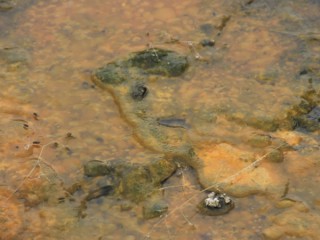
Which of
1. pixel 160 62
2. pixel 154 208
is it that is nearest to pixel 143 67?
pixel 160 62

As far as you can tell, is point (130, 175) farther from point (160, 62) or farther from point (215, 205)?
point (160, 62)

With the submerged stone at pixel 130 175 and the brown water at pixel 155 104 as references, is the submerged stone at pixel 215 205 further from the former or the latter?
the submerged stone at pixel 130 175

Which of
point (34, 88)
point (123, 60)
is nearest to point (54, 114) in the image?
point (34, 88)

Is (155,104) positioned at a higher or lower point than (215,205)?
higher

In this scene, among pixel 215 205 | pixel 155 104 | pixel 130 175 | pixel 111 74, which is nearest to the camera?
pixel 215 205

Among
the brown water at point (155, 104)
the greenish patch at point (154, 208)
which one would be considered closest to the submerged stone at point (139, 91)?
the brown water at point (155, 104)

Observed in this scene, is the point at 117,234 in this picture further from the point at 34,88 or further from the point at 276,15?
the point at 276,15

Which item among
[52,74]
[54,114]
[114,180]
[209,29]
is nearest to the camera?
[114,180]

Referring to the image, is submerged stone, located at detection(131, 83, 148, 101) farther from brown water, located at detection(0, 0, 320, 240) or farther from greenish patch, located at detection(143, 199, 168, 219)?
greenish patch, located at detection(143, 199, 168, 219)
